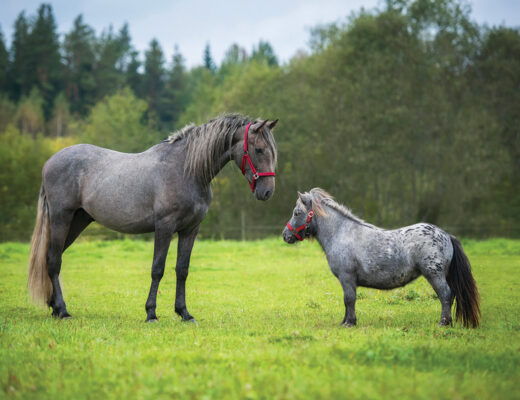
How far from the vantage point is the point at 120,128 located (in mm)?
46594

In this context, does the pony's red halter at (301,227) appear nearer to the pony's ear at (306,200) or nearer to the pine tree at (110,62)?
the pony's ear at (306,200)

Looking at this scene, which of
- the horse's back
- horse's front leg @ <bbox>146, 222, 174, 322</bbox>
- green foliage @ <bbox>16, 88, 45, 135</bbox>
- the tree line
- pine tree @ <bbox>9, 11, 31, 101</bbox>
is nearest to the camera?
the horse's back

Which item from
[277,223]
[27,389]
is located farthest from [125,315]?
[277,223]

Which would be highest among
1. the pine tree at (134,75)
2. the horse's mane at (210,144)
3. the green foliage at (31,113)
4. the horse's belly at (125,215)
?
the pine tree at (134,75)

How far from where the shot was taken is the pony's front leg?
6.58 m

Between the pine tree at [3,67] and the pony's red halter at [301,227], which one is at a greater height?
the pine tree at [3,67]

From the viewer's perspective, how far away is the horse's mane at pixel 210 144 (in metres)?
7.20

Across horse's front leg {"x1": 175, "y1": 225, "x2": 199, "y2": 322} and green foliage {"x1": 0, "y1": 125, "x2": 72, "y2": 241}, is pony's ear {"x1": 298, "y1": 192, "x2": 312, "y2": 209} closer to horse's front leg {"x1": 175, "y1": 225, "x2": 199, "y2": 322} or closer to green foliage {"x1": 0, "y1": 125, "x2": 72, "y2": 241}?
horse's front leg {"x1": 175, "y1": 225, "x2": 199, "y2": 322}

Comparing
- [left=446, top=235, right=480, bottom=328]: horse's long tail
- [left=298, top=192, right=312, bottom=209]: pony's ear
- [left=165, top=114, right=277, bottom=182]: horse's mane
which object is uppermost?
[left=165, top=114, right=277, bottom=182]: horse's mane

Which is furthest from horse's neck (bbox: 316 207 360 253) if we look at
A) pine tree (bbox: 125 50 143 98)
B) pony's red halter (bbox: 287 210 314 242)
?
pine tree (bbox: 125 50 143 98)

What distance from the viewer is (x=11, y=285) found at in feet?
39.3

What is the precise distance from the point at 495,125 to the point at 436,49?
6.83 metres

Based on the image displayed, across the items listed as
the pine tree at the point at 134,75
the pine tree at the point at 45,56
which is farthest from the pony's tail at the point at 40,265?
the pine tree at the point at 45,56

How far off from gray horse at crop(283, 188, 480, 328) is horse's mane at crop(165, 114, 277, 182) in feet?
5.40
